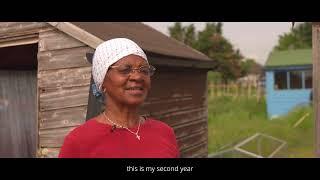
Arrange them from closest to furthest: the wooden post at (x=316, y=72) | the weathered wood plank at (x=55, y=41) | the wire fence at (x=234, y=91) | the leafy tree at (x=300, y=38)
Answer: the wooden post at (x=316, y=72) < the weathered wood plank at (x=55, y=41) < the wire fence at (x=234, y=91) < the leafy tree at (x=300, y=38)

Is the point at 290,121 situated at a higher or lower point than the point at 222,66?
lower

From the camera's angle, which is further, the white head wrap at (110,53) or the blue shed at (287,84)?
the blue shed at (287,84)

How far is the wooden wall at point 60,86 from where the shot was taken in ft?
19.4

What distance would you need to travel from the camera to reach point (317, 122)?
3.67 metres

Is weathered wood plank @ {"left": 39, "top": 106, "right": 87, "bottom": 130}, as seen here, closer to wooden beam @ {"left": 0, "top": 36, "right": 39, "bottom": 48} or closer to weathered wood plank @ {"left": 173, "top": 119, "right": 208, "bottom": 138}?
wooden beam @ {"left": 0, "top": 36, "right": 39, "bottom": 48}

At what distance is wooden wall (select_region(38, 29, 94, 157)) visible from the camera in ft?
19.4

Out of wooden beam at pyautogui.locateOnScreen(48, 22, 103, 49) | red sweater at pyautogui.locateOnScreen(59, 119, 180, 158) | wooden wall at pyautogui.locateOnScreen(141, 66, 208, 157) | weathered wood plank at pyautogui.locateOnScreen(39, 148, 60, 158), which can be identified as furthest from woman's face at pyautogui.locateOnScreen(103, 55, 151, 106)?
wooden wall at pyautogui.locateOnScreen(141, 66, 208, 157)

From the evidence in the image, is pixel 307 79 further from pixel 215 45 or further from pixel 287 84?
pixel 215 45

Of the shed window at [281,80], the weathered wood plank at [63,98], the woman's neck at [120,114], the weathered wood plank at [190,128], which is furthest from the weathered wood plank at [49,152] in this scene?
the shed window at [281,80]

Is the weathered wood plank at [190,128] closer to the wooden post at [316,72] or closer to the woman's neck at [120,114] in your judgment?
the wooden post at [316,72]

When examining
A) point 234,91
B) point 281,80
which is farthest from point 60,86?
point 234,91
